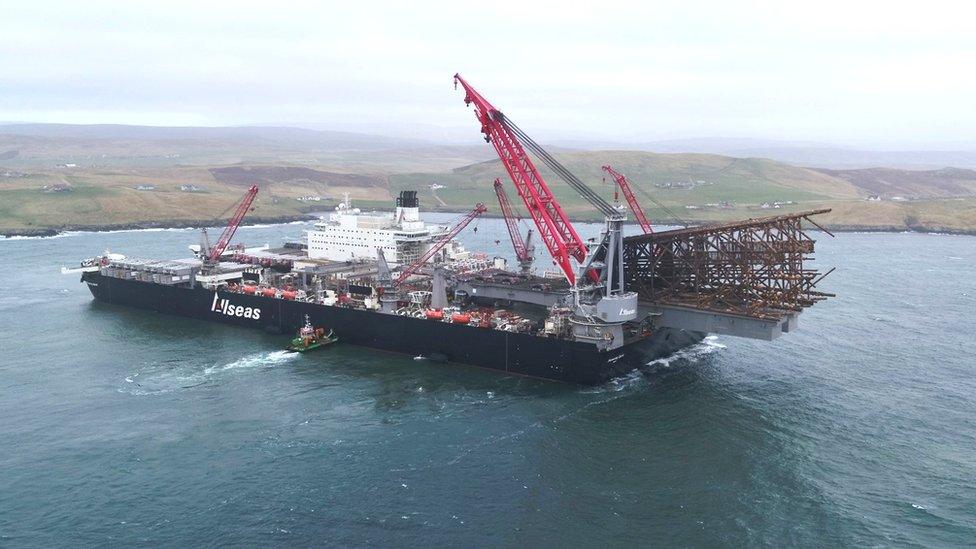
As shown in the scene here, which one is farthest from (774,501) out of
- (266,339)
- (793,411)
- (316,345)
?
(266,339)

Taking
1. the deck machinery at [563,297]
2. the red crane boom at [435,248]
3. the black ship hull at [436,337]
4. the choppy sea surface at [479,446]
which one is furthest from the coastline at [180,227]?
the choppy sea surface at [479,446]

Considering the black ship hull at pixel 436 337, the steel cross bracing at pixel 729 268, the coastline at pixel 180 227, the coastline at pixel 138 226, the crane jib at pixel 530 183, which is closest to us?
the steel cross bracing at pixel 729 268

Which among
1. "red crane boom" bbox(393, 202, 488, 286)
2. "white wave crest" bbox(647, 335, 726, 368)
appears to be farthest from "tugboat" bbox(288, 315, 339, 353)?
"white wave crest" bbox(647, 335, 726, 368)

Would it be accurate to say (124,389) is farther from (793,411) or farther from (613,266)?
(793,411)

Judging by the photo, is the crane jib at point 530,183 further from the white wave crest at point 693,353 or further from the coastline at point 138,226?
the coastline at point 138,226

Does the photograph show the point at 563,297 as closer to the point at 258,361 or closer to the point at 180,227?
the point at 258,361

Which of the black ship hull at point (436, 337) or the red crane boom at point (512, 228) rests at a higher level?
the red crane boom at point (512, 228)
